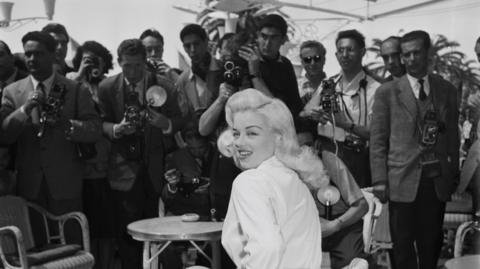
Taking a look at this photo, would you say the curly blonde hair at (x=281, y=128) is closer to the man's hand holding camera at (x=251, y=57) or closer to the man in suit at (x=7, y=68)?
the man's hand holding camera at (x=251, y=57)

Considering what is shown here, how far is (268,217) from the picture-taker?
77.0 inches

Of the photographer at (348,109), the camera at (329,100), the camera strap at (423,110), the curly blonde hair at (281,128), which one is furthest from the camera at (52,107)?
the curly blonde hair at (281,128)

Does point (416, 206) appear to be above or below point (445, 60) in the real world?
below

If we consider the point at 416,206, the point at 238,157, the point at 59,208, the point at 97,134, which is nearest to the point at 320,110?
the point at 416,206

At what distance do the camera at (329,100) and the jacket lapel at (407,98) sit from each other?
393 mm

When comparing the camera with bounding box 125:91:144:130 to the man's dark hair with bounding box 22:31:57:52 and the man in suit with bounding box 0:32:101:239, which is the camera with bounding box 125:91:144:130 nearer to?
the man in suit with bounding box 0:32:101:239

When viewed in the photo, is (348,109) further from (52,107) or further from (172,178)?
(52,107)

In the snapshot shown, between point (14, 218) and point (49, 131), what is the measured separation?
56cm

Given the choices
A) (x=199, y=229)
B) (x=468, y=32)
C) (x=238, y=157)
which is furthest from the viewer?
(x=468, y=32)

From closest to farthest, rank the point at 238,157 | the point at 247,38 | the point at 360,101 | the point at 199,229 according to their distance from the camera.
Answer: the point at 238,157, the point at 199,229, the point at 360,101, the point at 247,38

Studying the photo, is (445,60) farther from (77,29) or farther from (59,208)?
(59,208)

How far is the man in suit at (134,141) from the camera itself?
4.59 m

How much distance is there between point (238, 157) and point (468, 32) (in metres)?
4.03

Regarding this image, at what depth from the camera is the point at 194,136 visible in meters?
4.86
